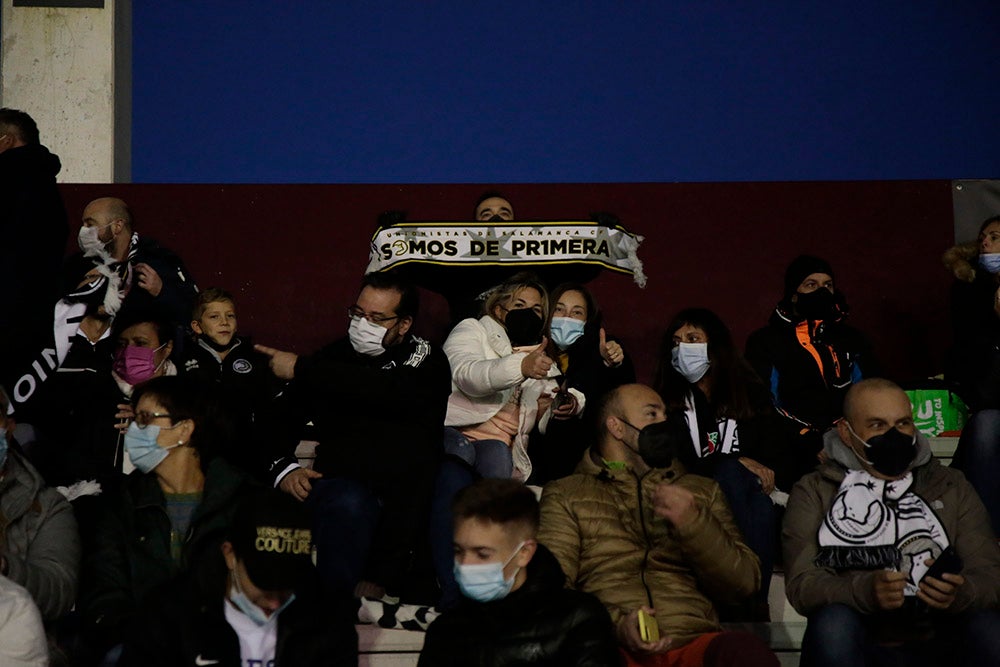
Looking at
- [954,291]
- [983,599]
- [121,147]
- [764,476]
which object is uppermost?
[121,147]

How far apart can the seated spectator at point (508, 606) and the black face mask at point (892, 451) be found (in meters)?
1.12

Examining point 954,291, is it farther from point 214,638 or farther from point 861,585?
point 214,638

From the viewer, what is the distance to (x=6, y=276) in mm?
4746

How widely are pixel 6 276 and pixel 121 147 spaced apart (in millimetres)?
3338

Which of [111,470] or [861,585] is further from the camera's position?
[111,470]

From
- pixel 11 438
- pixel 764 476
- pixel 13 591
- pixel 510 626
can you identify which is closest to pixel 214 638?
pixel 13 591

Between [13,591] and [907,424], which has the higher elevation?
[907,424]

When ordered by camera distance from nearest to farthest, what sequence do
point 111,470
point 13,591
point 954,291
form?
1. point 13,591
2. point 111,470
3. point 954,291

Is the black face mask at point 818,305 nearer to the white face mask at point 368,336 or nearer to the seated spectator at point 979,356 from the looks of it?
the seated spectator at point 979,356

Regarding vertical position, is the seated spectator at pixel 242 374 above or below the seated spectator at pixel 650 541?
above

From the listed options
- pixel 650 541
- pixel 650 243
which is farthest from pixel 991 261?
pixel 650 541

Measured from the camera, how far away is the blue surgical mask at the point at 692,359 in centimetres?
507

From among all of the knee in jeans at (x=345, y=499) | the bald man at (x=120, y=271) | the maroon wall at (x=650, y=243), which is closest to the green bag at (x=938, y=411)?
the maroon wall at (x=650, y=243)

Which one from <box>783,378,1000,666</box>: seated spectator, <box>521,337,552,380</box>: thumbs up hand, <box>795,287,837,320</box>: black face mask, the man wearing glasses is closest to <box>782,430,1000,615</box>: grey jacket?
<box>783,378,1000,666</box>: seated spectator
